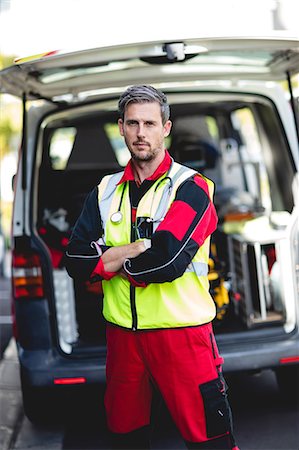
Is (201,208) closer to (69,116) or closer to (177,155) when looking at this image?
(69,116)

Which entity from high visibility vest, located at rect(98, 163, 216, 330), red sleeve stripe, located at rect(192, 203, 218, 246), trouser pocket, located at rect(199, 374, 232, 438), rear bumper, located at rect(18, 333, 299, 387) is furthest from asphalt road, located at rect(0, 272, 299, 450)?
red sleeve stripe, located at rect(192, 203, 218, 246)

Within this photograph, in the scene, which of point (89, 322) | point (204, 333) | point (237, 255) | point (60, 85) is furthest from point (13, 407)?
point (204, 333)

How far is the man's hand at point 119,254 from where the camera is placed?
308 centimetres

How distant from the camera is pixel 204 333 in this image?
311cm

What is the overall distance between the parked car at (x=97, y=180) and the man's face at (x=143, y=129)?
59 cm

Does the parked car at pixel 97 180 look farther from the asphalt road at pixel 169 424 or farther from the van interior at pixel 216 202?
the asphalt road at pixel 169 424

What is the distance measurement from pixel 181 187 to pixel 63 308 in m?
1.78

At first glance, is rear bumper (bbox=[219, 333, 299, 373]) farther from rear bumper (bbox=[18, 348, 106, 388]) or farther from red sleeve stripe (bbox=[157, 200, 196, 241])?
red sleeve stripe (bbox=[157, 200, 196, 241])

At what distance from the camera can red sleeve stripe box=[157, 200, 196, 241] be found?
299cm

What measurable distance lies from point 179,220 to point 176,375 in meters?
0.60

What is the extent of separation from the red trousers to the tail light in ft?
4.53

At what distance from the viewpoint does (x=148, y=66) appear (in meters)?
4.39

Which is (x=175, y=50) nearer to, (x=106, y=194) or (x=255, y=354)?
(x=106, y=194)

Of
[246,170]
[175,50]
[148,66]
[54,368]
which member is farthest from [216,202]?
[175,50]
